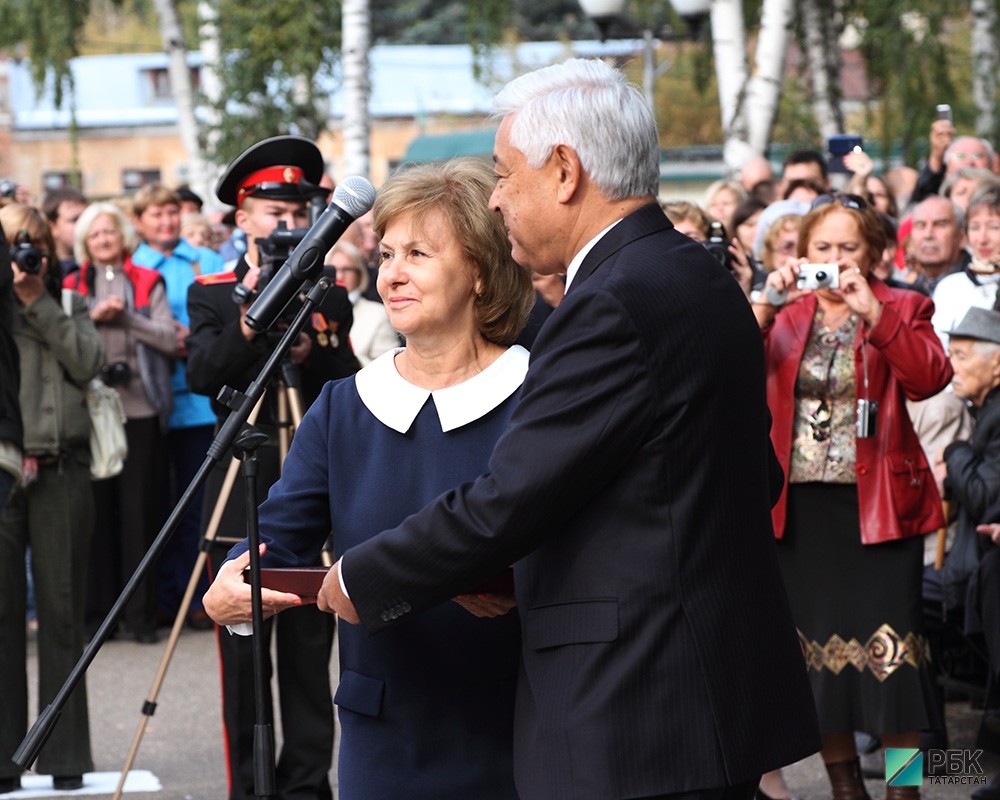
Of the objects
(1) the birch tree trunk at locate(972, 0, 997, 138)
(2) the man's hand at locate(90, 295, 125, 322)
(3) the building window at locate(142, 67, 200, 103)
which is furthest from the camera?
(3) the building window at locate(142, 67, 200, 103)

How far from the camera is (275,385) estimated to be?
593 centimetres

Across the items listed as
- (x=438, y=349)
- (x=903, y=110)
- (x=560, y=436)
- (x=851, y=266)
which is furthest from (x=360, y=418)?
(x=903, y=110)

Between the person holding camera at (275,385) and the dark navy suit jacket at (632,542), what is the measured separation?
2742 millimetres

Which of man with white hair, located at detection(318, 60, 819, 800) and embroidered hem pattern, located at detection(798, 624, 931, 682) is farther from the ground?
man with white hair, located at detection(318, 60, 819, 800)

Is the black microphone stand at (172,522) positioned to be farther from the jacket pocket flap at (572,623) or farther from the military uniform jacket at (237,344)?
the military uniform jacket at (237,344)

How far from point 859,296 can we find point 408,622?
2730 mm

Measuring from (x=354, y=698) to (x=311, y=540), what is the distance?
1.19ft

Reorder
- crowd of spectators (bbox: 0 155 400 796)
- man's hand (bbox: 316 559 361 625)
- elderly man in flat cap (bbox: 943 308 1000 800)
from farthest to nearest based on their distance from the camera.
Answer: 1. crowd of spectators (bbox: 0 155 400 796)
2. elderly man in flat cap (bbox: 943 308 1000 800)
3. man's hand (bbox: 316 559 361 625)

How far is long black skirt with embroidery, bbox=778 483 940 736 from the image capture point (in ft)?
19.2

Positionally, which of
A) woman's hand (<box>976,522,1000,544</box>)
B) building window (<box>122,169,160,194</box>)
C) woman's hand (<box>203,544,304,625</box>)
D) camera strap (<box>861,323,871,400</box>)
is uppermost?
woman's hand (<box>203,544,304,625</box>)

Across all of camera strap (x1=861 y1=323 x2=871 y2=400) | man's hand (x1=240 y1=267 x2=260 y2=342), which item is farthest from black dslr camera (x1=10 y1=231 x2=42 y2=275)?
camera strap (x1=861 y1=323 x2=871 y2=400)

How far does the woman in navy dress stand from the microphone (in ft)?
0.31

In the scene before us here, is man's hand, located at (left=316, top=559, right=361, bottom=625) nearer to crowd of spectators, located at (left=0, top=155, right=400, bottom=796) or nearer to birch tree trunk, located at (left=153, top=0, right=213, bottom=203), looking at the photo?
crowd of spectators, located at (left=0, top=155, right=400, bottom=796)

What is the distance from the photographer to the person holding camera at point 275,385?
5.68 meters
